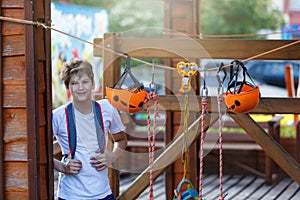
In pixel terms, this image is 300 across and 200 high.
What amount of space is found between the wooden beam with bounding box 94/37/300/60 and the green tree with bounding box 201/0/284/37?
1903 centimetres

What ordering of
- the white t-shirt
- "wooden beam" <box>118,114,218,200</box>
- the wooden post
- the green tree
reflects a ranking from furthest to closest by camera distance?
the green tree → the wooden post → "wooden beam" <box>118,114,218,200</box> → the white t-shirt

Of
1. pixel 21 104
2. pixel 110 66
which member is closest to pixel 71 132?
pixel 21 104

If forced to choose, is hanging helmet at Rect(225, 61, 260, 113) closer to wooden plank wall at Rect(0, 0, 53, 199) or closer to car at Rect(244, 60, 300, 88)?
wooden plank wall at Rect(0, 0, 53, 199)

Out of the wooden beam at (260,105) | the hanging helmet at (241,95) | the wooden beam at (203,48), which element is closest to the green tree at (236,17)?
the wooden beam at (203,48)

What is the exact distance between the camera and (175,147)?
443cm

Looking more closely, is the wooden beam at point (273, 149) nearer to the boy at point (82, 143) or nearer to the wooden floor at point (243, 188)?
the boy at point (82, 143)

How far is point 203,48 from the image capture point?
4598 millimetres

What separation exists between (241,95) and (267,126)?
13.8 feet

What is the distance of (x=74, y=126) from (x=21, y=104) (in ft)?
1.40

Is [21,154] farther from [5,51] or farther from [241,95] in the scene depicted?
[241,95]

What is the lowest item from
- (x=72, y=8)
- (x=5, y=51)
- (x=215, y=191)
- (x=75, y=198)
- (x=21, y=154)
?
(x=215, y=191)

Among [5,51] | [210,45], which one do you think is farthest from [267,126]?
[5,51]

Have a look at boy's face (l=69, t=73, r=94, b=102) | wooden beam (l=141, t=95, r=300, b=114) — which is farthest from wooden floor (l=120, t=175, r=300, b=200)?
boy's face (l=69, t=73, r=94, b=102)

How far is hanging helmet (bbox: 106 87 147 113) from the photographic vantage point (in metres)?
3.57
